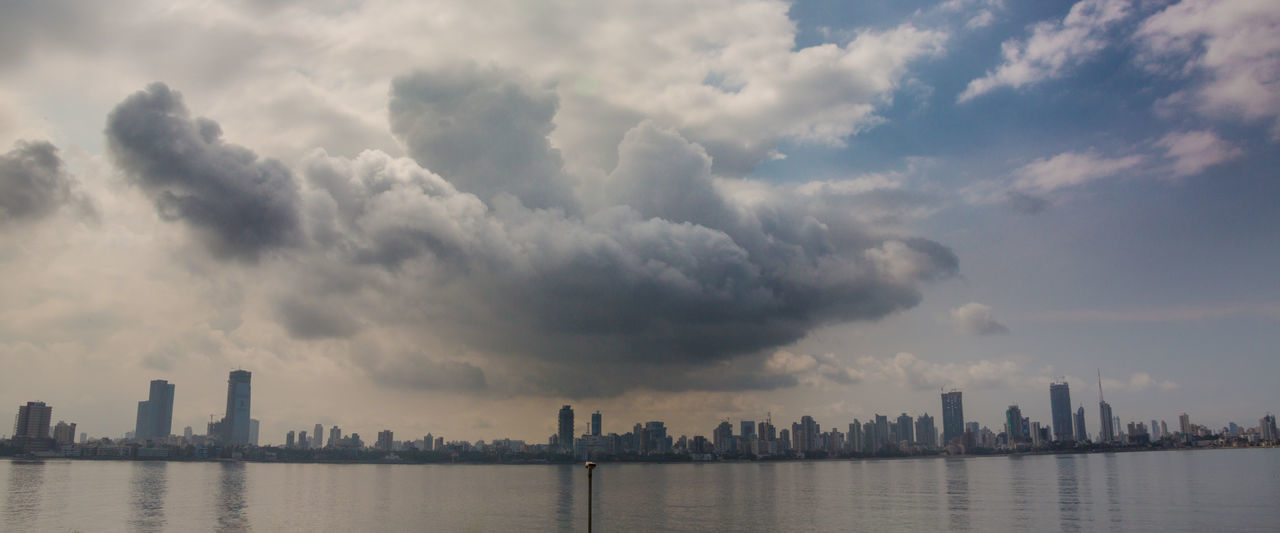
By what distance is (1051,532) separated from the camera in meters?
120

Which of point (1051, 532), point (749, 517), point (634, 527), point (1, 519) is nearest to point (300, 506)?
point (1, 519)

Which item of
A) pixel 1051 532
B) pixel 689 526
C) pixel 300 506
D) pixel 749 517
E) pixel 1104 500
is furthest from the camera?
pixel 300 506

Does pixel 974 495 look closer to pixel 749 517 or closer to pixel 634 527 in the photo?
pixel 749 517

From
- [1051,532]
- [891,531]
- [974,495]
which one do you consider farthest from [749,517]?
[974,495]

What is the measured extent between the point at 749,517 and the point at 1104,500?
82008mm

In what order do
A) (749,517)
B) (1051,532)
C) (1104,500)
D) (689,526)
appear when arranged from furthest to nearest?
(1104,500) < (749,517) < (689,526) < (1051,532)

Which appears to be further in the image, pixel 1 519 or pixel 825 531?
pixel 1 519

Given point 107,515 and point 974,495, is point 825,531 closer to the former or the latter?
point 974,495

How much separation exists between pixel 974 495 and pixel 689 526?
307ft

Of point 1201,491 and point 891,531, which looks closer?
point 891,531

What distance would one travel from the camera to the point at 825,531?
125750mm

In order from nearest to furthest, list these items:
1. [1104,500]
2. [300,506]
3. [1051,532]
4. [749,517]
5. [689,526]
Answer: [1051,532]
[689,526]
[749,517]
[1104,500]
[300,506]

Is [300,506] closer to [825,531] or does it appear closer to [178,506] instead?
[178,506]

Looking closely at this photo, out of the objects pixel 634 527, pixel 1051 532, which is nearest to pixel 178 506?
pixel 634 527
